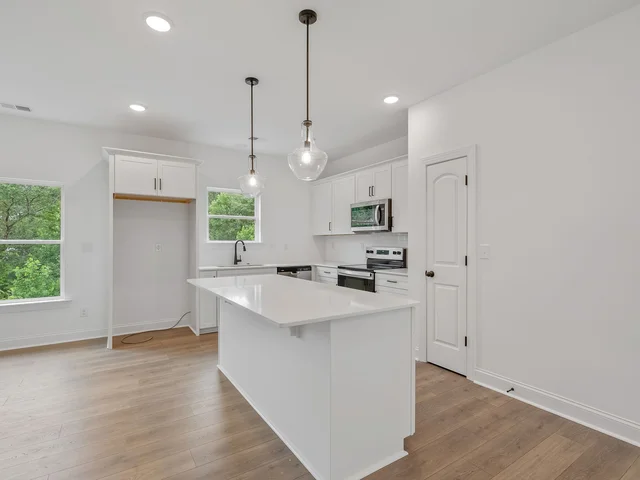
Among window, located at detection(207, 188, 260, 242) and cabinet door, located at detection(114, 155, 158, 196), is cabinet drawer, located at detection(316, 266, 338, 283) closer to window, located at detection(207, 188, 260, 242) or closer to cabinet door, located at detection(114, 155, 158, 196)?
window, located at detection(207, 188, 260, 242)

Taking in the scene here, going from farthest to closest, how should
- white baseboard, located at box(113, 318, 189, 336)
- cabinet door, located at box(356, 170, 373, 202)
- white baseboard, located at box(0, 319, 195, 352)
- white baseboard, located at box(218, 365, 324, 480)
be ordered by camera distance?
1. cabinet door, located at box(356, 170, 373, 202)
2. white baseboard, located at box(113, 318, 189, 336)
3. white baseboard, located at box(0, 319, 195, 352)
4. white baseboard, located at box(218, 365, 324, 480)

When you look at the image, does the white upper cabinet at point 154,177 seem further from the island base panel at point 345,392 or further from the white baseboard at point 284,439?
the island base panel at point 345,392

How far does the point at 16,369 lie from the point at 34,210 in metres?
1.85

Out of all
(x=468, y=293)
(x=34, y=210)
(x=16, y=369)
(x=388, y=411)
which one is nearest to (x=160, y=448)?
(x=388, y=411)

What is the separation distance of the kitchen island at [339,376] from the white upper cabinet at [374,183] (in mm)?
2423

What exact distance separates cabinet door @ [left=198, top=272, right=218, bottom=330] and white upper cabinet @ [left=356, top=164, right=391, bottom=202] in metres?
2.36

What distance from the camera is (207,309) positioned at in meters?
4.51

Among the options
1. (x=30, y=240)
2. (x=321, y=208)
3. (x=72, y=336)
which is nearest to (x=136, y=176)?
(x=30, y=240)

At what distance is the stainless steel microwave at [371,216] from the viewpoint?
4273mm

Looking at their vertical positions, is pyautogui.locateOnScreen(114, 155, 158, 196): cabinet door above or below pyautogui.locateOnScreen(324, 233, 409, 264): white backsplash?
above

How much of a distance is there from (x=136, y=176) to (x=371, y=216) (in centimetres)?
302

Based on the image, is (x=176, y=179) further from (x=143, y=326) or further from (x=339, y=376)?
(x=339, y=376)

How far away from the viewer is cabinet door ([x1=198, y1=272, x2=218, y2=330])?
446 centimetres

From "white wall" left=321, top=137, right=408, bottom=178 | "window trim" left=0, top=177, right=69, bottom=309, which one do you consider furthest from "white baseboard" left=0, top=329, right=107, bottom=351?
"white wall" left=321, top=137, right=408, bottom=178
